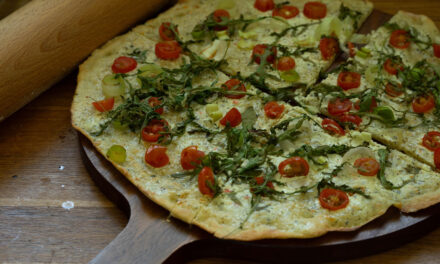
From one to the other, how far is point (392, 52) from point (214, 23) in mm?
1851

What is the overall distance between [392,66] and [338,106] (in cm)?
84

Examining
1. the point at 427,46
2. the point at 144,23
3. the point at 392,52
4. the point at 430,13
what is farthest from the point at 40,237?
the point at 430,13

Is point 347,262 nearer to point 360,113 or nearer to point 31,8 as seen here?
point 360,113

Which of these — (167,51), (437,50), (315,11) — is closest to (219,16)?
(167,51)

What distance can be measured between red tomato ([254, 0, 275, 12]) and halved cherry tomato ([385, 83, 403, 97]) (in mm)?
1681

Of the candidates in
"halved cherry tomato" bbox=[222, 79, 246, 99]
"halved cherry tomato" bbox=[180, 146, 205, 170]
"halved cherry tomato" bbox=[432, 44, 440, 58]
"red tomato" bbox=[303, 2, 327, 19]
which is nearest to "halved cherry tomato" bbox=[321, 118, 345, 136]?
"halved cherry tomato" bbox=[222, 79, 246, 99]

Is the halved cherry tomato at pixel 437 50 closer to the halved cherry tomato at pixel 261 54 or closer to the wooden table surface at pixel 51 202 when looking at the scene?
the halved cherry tomato at pixel 261 54

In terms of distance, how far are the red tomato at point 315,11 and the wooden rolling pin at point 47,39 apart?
1915 mm

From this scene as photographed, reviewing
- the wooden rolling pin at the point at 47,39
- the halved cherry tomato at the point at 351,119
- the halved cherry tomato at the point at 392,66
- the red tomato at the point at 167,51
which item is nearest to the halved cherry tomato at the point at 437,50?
the halved cherry tomato at the point at 392,66

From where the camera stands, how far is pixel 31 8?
212 inches

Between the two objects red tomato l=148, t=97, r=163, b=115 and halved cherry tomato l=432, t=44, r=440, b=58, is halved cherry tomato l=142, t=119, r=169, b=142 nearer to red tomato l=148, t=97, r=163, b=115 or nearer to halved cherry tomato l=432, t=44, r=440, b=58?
red tomato l=148, t=97, r=163, b=115

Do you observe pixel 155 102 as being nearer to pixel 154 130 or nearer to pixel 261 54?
pixel 154 130

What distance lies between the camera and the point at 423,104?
5004 mm

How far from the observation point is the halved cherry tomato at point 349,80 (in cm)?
524
